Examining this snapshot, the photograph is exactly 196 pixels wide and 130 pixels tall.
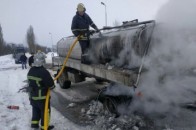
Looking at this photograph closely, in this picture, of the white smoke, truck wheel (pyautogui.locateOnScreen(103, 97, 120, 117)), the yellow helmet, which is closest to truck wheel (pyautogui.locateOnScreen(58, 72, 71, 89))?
the yellow helmet

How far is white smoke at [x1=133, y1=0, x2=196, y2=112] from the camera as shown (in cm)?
429

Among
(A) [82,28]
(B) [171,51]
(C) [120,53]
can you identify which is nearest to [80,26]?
(A) [82,28]

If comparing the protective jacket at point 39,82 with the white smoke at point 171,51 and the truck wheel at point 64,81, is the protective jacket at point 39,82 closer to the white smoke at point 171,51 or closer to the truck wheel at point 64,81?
the white smoke at point 171,51

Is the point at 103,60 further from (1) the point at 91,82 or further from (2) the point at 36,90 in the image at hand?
(1) the point at 91,82

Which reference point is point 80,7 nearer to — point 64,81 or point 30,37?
point 64,81

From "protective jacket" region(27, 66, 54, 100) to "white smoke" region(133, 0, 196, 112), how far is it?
1.96m

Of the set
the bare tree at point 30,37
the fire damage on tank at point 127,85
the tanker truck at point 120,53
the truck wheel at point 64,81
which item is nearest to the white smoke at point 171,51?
the fire damage on tank at point 127,85

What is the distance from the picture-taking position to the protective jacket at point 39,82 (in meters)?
5.07

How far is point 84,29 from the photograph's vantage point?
6.81 metres

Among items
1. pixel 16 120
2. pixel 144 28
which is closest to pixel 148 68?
pixel 144 28

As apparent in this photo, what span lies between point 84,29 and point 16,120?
3048 millimetres

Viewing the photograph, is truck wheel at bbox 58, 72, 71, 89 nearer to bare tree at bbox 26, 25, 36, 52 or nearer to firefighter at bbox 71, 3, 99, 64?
firefighter at bbox 71, 3, 99, 64

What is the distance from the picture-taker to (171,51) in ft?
14.8

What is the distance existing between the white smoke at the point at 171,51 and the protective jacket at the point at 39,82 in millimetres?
1959
